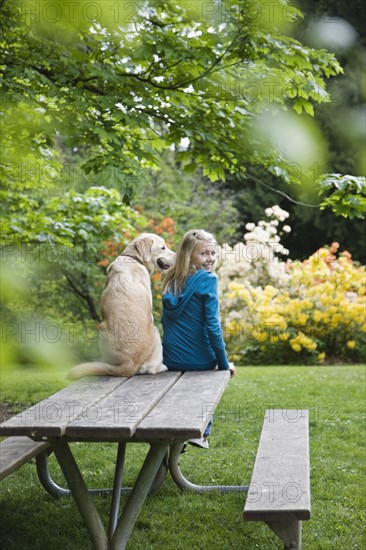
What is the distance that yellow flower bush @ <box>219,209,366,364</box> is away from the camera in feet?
38.8

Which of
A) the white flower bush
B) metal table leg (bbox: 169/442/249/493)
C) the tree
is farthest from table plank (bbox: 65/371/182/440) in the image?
the white flower bush

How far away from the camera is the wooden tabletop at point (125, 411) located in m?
2.79

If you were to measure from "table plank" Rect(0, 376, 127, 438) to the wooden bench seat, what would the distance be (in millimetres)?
413

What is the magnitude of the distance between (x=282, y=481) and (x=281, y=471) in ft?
0.72

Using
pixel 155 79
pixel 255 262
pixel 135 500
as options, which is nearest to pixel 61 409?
pixel 135 500

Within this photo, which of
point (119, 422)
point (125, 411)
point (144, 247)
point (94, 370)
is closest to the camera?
point (119, 422)

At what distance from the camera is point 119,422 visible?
2848mm

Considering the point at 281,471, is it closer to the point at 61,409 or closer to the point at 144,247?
the point at 61,409

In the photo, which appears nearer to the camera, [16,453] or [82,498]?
[82,498]

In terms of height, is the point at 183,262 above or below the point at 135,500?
Result: above

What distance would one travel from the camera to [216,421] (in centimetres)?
672

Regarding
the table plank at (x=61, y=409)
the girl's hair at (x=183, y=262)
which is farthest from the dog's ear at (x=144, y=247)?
the table plank at (x=61, y=409)

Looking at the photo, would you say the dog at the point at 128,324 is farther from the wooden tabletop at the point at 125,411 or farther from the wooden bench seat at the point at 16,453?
the wooden bench seat at the point at 16,453

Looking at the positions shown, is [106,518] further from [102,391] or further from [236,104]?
[236,104]
